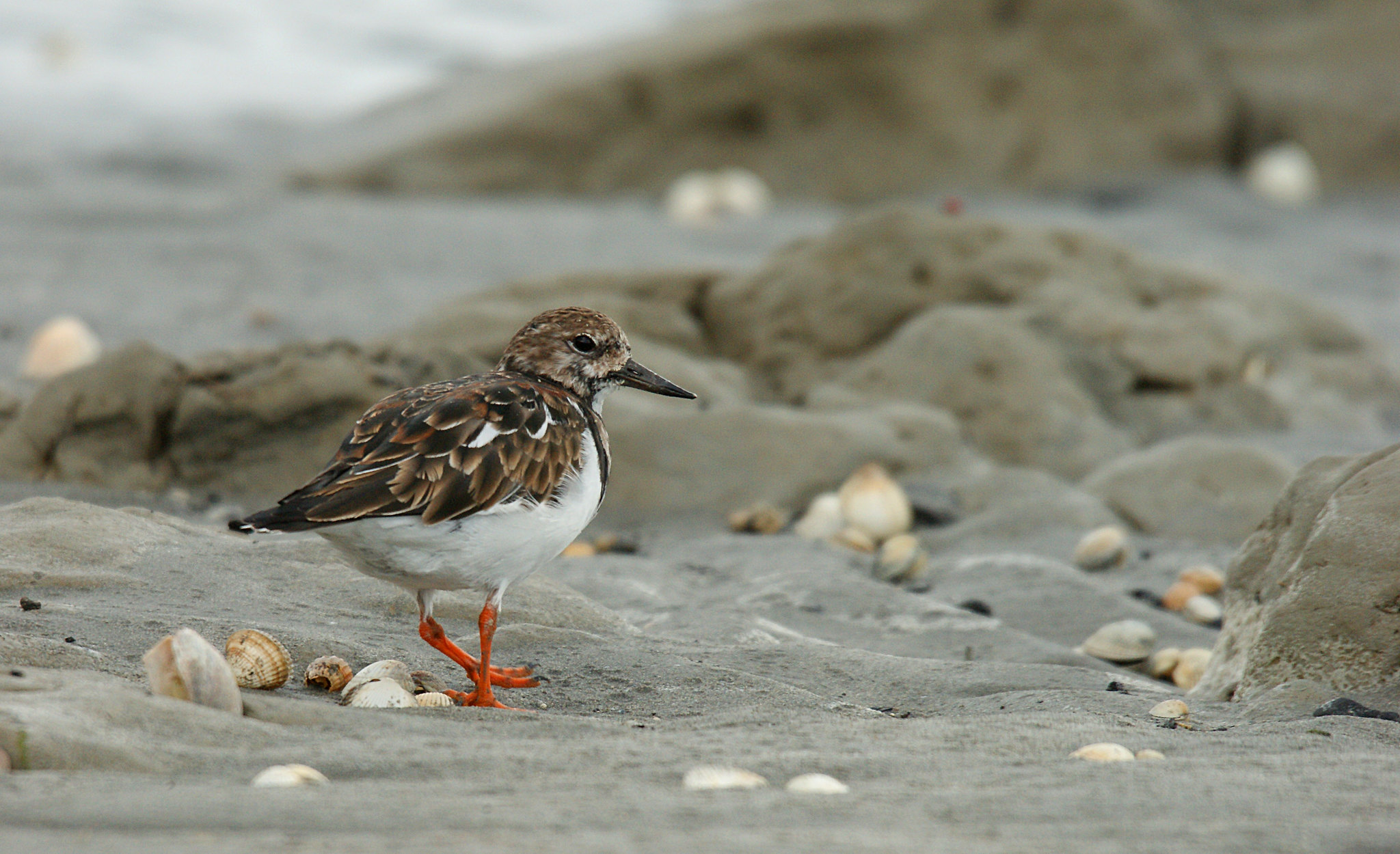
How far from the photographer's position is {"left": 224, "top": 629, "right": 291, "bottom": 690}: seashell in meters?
3.32

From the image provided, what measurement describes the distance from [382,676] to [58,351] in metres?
4.40

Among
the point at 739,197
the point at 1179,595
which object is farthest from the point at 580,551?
the point at 739,197

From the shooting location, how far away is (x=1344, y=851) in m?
2.34

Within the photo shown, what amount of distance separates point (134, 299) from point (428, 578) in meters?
5.46

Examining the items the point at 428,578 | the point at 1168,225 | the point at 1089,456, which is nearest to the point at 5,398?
the point at 428,578

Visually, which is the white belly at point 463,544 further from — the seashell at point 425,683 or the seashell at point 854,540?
the seashell at point 854,540

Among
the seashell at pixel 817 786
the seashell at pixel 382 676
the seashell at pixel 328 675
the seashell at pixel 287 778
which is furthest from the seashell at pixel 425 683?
the seashell at pixel 817 786

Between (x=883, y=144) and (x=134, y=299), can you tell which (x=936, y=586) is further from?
(x=883, y=144)

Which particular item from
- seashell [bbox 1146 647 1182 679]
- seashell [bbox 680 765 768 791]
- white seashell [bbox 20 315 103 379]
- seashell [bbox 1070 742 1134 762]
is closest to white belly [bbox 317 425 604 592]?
seashell [bbox 680 765 768 791]

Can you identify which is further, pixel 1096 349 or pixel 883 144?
pixel 883 144

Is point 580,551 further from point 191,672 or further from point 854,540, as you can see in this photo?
point 191,672

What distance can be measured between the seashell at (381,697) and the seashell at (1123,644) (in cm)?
221

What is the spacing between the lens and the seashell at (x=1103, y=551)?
5434 millimetres

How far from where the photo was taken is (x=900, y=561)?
530 cm
